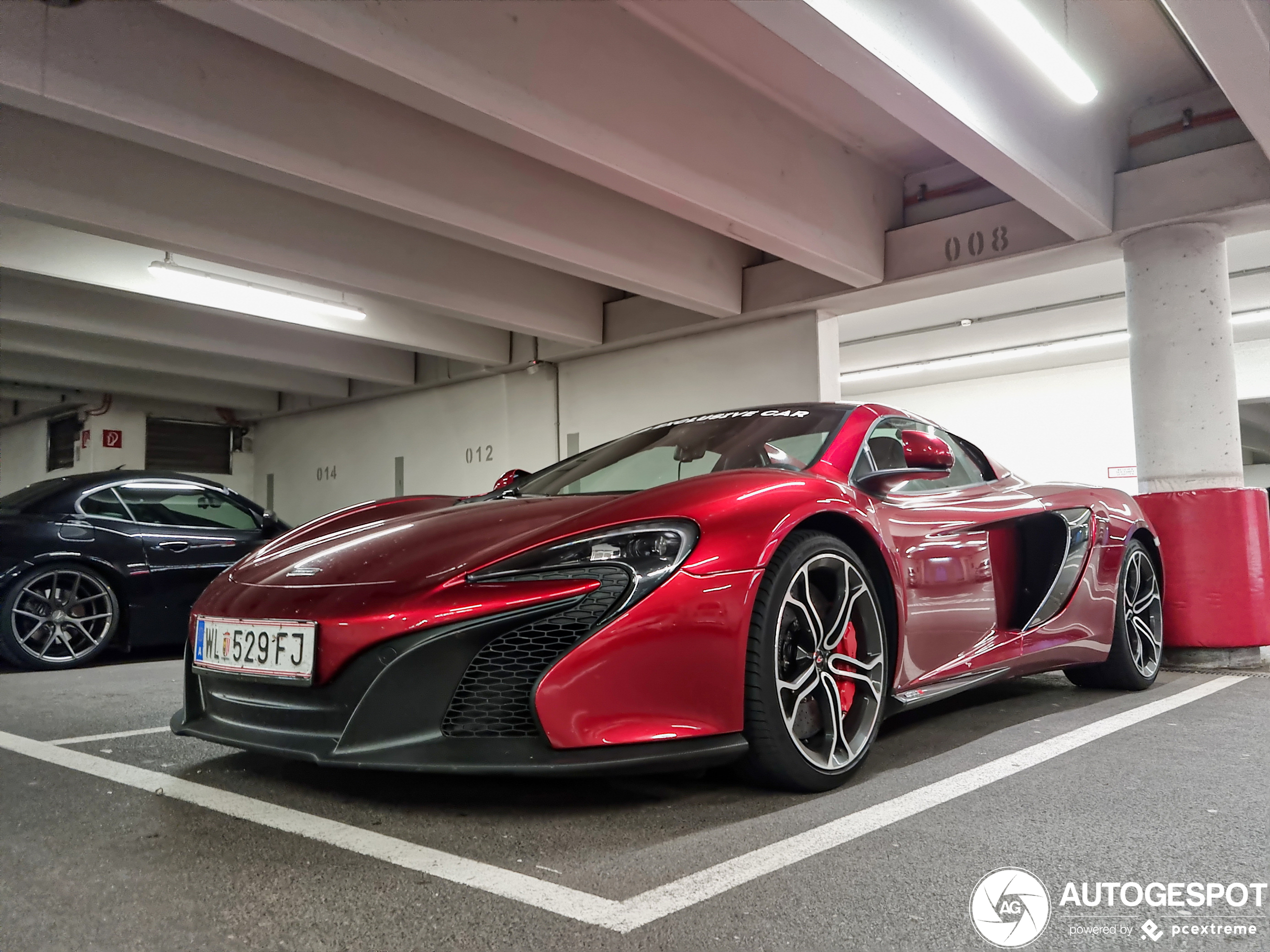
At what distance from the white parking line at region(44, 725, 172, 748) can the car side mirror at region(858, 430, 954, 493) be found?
92.7 inches

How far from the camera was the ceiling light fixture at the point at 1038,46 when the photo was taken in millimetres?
3768

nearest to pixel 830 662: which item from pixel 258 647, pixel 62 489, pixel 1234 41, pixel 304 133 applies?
pixel 258 647

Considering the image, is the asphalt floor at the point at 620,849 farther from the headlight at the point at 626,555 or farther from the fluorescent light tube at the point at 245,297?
the fluorescent light tube at the point at 245,297

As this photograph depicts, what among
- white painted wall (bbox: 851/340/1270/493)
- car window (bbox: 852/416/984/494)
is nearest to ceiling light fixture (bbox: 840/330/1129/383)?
white painted wall (bbox: 851/340/1270/493)

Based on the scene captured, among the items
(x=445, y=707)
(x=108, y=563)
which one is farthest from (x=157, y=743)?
(x=108, y=563)

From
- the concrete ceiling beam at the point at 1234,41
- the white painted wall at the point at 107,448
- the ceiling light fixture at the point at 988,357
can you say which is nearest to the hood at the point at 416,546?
the concrete ceiling beam at the point at 1234,41

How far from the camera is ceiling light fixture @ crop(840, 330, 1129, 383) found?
12.4 m

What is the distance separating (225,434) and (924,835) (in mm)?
14694

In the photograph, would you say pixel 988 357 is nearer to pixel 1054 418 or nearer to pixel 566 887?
pixel 1054 418

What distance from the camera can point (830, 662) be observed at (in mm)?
2418

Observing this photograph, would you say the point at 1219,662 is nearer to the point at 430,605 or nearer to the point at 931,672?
the point at 931,672

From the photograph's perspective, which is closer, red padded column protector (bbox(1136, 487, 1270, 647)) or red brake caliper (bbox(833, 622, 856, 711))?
red brake caliper (bbox(833, 622, 856, 711))

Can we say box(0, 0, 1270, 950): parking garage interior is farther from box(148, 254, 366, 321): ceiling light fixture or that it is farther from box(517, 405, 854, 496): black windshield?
box(517, 405, 854, 496): black windshield

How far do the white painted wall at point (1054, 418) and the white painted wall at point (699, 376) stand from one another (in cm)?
590
